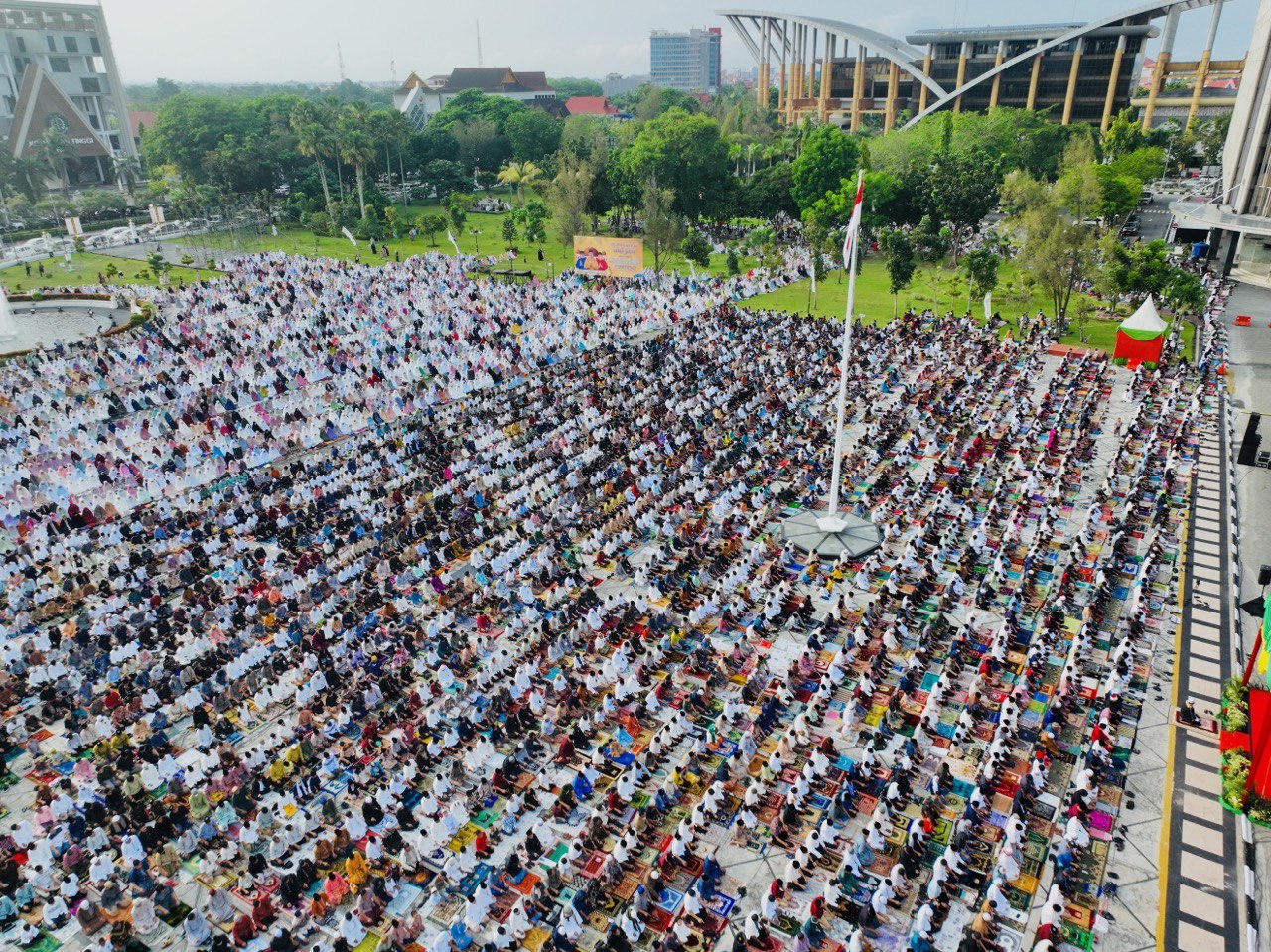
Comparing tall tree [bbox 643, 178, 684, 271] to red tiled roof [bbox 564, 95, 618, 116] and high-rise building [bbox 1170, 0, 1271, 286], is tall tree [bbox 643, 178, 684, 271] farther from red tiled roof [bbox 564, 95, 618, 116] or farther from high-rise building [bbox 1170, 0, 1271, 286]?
red tiled roof [bbox 564, 95, 618, 116]

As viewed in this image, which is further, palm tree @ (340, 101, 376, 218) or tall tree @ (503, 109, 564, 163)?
tall tree @ (503, 109, 564, 163)

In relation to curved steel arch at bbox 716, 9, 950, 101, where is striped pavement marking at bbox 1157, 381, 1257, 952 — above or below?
below

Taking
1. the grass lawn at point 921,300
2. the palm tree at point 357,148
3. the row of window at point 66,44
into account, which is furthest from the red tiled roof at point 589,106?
the grass lawn at point 921,300

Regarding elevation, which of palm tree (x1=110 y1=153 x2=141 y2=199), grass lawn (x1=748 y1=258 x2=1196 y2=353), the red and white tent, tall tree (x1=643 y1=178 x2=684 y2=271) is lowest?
grass lawn (x1=748 y1=258 x2=1196 y2=353)

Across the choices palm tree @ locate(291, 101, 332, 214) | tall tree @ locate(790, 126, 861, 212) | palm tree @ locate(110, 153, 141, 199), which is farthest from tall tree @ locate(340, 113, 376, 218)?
tall tree @ locate(790, 126, 861, 212)

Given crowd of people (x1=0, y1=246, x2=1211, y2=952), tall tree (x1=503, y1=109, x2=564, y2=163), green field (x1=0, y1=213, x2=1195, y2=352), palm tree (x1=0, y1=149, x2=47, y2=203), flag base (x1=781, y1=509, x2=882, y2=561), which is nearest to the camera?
crowd of people (x1=0, y1=246, x2=1211, y2=952)

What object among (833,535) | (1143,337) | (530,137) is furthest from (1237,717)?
(530,137)

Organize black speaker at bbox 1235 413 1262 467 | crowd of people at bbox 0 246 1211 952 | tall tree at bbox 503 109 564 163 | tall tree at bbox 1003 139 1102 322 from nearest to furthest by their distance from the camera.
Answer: crowd of people at bbox 0 246 1211 952 < black speaker at bbox 1235 413 1262 467 < tall tree at bbox 1003 139 1102 322 < tall tree at bbox 503 109 564 163
